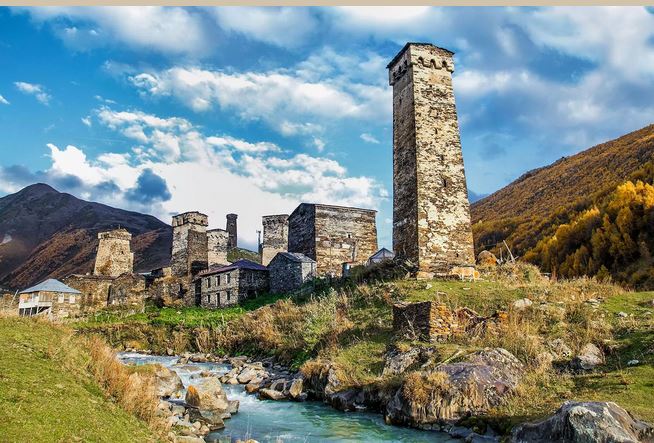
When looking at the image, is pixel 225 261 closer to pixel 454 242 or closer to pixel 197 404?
pixel 454 242

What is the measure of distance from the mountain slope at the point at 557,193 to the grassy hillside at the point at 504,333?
50.1ft

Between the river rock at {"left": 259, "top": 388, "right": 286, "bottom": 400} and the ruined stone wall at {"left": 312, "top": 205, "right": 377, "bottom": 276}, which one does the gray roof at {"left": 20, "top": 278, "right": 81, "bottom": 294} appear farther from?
the river rock at {"left": 259, "top": 388, "right": 286, "bottom": 400}

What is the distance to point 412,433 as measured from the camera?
32.5 feet

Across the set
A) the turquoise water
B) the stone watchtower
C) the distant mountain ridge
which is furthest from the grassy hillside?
the stone watchtower

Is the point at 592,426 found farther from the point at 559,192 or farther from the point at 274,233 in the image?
the point at 274,233

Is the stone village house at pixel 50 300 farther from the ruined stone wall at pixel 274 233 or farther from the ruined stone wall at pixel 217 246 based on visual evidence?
the ruined stone wall at pixel 274 233

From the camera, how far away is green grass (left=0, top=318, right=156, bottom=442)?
575cm

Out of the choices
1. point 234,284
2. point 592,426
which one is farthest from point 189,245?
point 592,426

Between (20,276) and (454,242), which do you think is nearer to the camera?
(454,242)

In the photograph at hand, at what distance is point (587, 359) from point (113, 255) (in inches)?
1851

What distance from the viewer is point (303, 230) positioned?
37594 millimetres

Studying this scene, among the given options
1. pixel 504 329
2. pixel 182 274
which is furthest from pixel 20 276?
pixel 504 329

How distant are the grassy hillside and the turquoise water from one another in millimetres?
1166

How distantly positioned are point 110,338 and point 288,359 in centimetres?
1387
